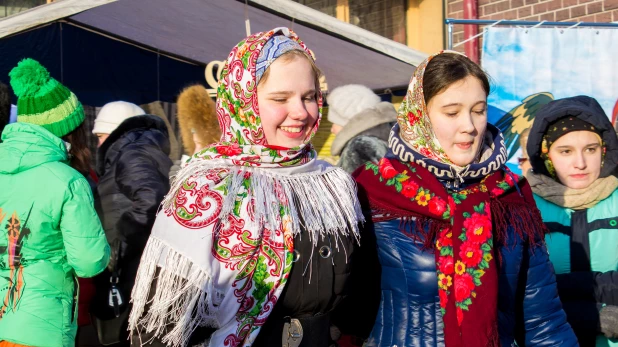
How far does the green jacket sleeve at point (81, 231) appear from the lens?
312 centimetres

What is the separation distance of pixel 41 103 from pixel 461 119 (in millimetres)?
2215

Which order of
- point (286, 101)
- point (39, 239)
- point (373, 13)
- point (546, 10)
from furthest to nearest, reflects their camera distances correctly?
point (373, 13) < point (546, 10) < point (39, 239) < point (286, 101)

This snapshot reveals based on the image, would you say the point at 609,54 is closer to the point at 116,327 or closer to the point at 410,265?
the point at 410,265

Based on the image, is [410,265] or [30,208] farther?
[30,208]

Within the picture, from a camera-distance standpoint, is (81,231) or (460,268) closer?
(460,268)

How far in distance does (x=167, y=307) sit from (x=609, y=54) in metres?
3.90

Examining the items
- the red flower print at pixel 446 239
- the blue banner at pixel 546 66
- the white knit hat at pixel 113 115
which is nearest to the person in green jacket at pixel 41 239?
the white knit hat at pixel 113 115

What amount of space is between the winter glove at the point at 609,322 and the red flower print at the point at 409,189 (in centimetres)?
125

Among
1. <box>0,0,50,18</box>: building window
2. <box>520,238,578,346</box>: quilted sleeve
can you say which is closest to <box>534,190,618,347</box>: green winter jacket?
<box>520,238,578,346</box>: quilted sleeve

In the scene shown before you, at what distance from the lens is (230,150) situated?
2076 mm

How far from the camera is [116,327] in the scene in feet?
13.1

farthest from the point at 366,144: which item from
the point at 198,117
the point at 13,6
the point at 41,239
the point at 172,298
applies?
the point at 13,6

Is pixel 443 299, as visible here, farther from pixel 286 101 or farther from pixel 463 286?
pixel 286 101

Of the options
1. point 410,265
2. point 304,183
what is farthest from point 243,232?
point 410,265
